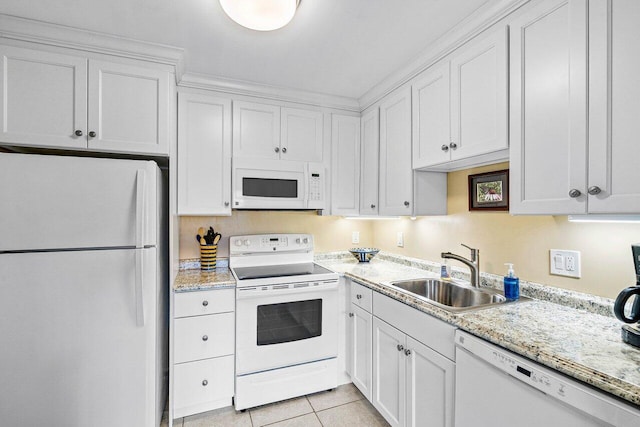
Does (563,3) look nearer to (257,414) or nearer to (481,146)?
(481,146)

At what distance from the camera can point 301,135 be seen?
251 cm

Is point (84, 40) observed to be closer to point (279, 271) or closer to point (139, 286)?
point (139, 286)

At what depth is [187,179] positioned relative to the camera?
2.18m

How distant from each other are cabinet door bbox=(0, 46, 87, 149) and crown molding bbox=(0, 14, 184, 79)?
70 millimetres

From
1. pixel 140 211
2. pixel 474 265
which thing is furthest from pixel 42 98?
pixel 474 265

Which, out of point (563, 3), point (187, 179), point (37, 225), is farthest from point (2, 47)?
point (563, 3)

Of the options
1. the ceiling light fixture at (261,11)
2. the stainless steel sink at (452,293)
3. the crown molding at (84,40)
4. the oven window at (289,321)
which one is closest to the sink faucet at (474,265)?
the stainless steel sink at (452,293)

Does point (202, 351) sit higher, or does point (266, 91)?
point (266, 91)

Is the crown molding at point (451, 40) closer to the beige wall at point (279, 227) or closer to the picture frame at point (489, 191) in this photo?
the picture frame at point (489, 191)

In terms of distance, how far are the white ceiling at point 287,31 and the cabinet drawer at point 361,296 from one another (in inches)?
60.4

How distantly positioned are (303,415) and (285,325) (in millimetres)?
586

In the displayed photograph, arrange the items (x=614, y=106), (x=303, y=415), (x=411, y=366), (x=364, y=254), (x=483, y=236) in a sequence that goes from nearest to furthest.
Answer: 1. (x=614, y=106)
2. (x=411, y=366)
3. (x=483, y=236)
4. (x=303, y=415)
5. (x=364, y=254)

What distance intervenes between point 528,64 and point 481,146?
1.27ft

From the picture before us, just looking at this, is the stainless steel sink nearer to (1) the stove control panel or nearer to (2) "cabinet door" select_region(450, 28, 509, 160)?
(2) "cabinet door" select_region(450, 28, 509, 160)
